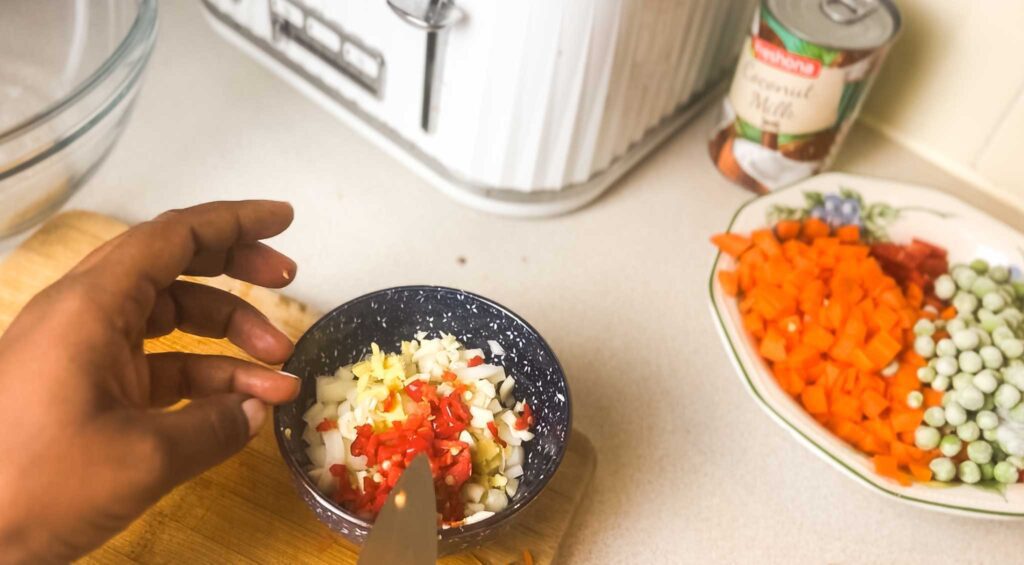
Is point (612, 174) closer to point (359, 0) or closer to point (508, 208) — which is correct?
point (508, 208)

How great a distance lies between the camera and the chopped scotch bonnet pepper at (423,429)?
629 millimetres

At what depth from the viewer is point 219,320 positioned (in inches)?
26.6

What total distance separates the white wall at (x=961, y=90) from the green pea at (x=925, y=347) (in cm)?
34

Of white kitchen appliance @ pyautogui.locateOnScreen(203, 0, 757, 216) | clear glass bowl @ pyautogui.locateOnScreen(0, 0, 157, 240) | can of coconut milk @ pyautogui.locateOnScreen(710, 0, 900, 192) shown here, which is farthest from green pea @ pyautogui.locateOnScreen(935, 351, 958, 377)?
clear glass bowl @ pyautogui.locateOnScreen(0, 0, 157, 240)

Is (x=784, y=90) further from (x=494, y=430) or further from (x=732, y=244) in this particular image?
(x=494, y=430)

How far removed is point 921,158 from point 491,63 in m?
0.60

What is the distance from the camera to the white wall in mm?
948

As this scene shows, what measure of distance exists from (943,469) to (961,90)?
1.59 ft

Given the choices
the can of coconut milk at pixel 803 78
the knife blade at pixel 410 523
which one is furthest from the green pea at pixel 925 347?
the knife blade at pixel 410 523

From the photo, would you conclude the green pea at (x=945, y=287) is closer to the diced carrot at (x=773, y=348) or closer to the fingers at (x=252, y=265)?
the diced carrot at (x=773, y=348)

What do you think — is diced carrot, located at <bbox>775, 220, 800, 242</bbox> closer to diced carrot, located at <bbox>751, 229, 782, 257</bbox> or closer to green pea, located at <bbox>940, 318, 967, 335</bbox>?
diced carrot, located at <bbox>751, 229, 782, 257</bbox>

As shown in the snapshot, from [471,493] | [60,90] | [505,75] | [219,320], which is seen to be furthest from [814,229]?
[60,90]

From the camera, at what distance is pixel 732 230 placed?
2.77 ft

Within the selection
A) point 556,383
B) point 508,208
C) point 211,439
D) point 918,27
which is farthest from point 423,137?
point 918,27
